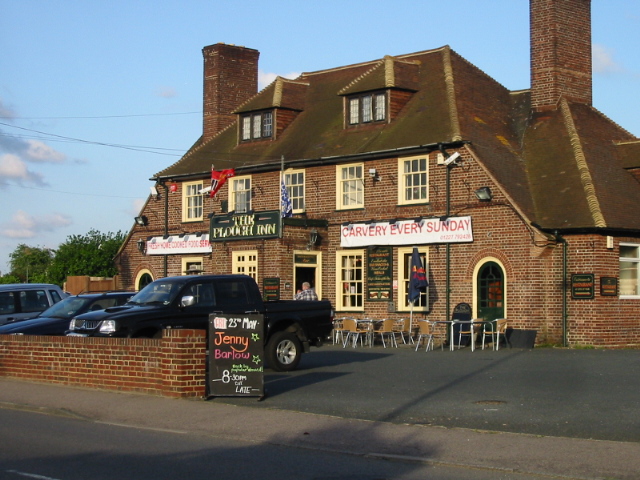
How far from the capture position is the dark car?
2084 cm

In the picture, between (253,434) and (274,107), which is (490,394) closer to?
(253,434)

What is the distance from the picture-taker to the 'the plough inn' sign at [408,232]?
28.8m

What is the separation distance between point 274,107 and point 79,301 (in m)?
16.1

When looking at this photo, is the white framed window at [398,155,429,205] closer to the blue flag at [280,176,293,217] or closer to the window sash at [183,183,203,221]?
the blue flag at [280,176,293,217]

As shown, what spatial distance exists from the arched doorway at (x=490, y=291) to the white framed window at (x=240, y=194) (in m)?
10.4

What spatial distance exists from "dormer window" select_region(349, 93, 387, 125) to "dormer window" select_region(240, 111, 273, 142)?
421 cm

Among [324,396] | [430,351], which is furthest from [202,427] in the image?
[430,351]

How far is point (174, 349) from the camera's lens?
1543 cm

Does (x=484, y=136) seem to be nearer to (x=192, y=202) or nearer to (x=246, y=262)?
(x=246, y=262)

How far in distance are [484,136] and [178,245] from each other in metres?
13.6

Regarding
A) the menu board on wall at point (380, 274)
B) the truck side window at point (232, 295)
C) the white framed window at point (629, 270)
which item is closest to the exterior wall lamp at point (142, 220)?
the menu board on wall at point (380, 274)

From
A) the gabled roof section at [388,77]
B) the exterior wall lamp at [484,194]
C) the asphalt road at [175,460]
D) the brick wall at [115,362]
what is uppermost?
the gabled roof section at [388,77]

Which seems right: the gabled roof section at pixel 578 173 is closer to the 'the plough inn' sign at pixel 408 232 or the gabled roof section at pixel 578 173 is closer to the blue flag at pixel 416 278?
the 'the plough inn' sign at pixel 408 232

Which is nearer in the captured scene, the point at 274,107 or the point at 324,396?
the point at 324,396
